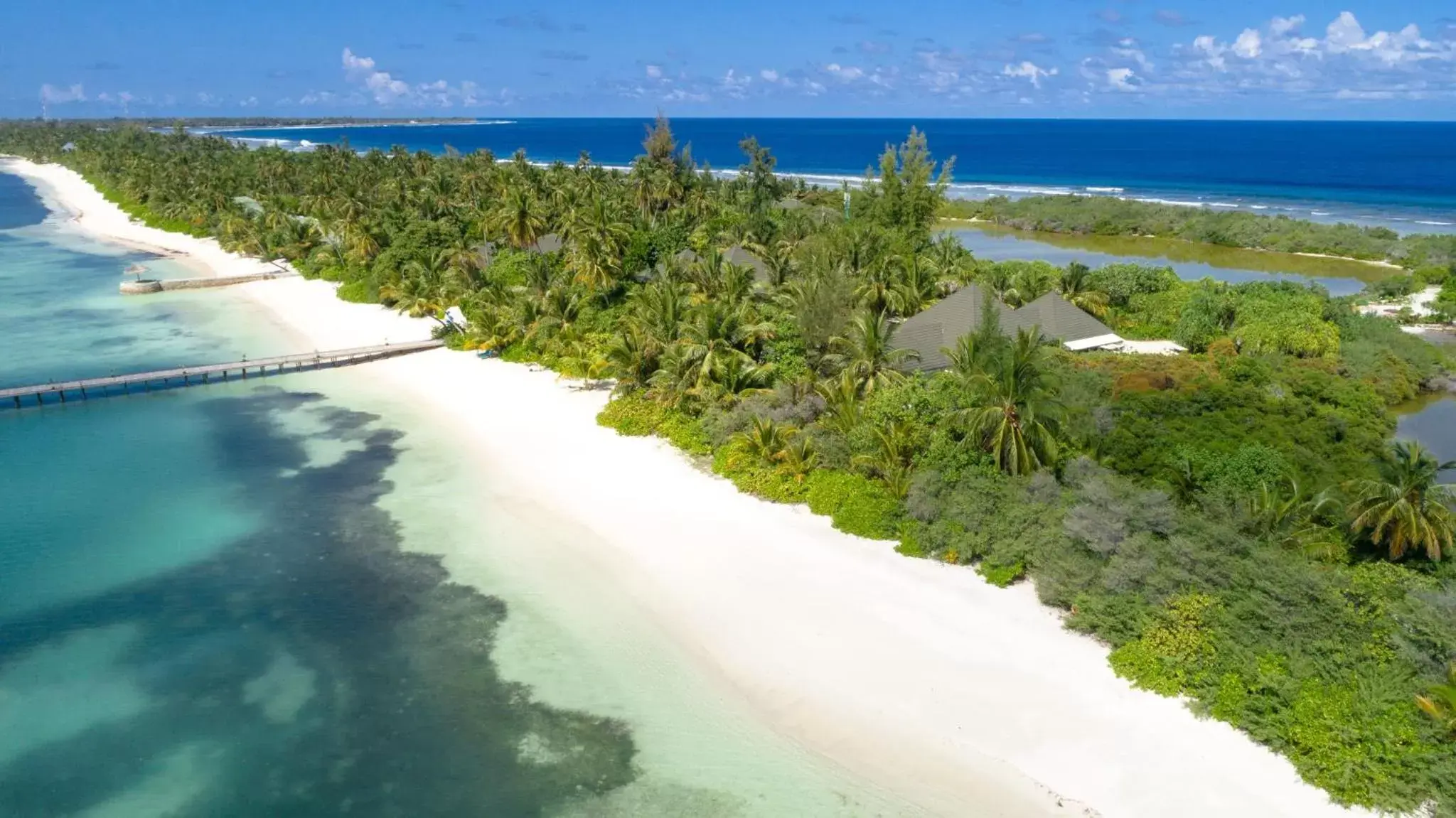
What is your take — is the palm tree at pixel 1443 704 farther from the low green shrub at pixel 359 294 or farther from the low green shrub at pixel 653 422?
the low green shrub at pixel 359 294

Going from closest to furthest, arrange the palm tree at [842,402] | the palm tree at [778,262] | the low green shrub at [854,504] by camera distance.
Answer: the low green shrub at [854,504] → the palm tree at [842,402] → the palm tree at [778,262]

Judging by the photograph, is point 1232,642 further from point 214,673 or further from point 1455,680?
point 214,673

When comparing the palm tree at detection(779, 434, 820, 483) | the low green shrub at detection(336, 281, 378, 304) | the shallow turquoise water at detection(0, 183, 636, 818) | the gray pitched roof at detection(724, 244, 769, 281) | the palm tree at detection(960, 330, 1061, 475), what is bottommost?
the shallow turquoise water at detection(0, 183, 636, 818)

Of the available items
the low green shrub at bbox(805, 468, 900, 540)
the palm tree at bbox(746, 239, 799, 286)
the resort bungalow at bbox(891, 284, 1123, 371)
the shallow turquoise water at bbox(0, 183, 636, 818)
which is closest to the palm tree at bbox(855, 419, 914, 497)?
the low green shrub at bbox(805, 468, 900, 540)

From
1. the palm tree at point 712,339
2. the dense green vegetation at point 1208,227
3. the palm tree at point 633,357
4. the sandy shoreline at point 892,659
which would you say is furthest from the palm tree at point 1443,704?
the dense green vegetation at point 1208,227

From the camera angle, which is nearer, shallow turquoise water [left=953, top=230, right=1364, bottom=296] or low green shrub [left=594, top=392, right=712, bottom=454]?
low green shrub [left=594, top=392, right=712, bottom=454]

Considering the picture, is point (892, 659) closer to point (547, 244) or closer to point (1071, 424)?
point (1071, 424)

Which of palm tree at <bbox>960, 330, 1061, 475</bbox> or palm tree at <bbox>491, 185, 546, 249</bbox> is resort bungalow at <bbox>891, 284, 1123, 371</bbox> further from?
palm tree at <bbox>491, 185, 546, 249</bbox>

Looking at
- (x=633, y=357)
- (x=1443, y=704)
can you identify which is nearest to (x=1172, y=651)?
(x=1443, y=704)
